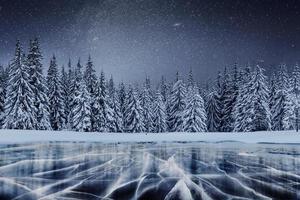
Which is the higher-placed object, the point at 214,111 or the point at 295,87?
the point at 295,87

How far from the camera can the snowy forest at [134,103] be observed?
4422 centimetres

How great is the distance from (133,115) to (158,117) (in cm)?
706

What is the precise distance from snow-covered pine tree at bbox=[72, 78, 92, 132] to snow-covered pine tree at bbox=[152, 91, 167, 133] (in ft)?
64.1

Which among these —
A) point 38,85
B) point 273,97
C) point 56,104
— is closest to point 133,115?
point 56,104

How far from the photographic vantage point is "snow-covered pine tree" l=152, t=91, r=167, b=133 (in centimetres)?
6712

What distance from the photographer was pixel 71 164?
1303 centimetres

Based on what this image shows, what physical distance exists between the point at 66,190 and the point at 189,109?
163 feet

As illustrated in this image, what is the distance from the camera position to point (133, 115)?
6194 cm

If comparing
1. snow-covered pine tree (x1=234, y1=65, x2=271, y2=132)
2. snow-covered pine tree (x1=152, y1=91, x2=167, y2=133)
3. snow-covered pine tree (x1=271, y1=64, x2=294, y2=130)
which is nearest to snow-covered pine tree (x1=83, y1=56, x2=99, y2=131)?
snow-covered pine tree (x1=152, y1=91, x2=167, y2=133)

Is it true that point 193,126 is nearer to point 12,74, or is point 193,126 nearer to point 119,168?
point 12,74

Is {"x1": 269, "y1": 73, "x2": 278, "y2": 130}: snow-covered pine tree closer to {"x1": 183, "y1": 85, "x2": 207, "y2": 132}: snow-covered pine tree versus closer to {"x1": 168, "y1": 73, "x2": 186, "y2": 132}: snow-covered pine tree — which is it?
{"x1": 183, "y1": 85, "x2": 207, "y2": 132}: snow-covered pine tree

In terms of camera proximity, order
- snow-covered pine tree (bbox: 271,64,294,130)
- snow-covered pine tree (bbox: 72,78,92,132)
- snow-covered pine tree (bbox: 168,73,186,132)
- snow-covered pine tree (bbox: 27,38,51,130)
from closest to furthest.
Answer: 1. snow-covered pine tree (bbox: 27,38,51,130)
2. snow-covered pine tree (bbox: 72,78,92,132)
3. snow-covered pine tree (bbox: 271,64,294,130)
4. snow-covered pine tree (bbox: 168,73,186,132)

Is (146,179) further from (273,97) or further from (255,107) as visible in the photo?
(273,97)

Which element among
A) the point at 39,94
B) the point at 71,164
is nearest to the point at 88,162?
the point at 71,164
